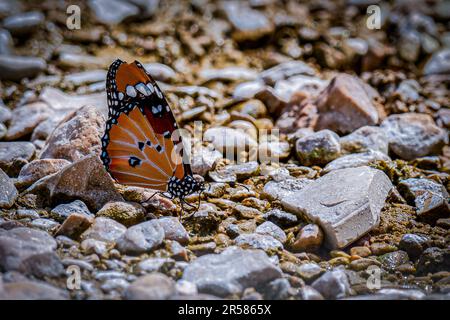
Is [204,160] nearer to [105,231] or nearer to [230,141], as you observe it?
[230,141]

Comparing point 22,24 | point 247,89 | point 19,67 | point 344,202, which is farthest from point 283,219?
point 22,24

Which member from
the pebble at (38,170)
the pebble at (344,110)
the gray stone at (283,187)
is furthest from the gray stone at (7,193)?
the pebble at (344,110)

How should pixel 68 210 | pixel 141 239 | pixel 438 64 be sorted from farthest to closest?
pixel 438 64 → pixel 68 210 → pixel 141 239

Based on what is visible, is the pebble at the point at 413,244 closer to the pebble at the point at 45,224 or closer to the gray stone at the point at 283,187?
the gray stone at the point at 283,187

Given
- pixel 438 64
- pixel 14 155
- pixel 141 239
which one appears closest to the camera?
pixel 141 239

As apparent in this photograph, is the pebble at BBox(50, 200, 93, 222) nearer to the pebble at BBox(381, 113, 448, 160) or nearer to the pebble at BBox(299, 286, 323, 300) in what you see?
the pebble at BBox(299, 286, 323, 300)

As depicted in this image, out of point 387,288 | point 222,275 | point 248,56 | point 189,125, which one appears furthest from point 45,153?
point 248,56
